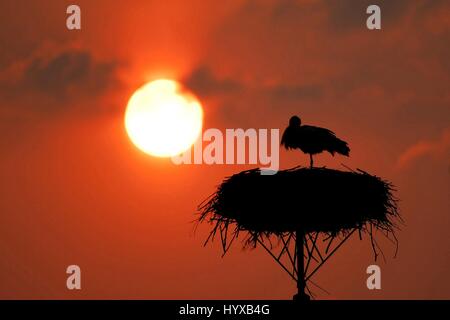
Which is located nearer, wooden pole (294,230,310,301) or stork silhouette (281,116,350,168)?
wooden pole (294,230,310,301)

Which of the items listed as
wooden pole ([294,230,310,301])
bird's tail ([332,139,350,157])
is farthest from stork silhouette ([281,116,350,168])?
wooden pole ([294,230,310,301])

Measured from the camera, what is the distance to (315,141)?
Answer: 909 inches

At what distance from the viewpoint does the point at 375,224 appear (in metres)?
20.6

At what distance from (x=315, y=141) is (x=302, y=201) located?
124 inches

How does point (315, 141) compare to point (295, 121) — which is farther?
point (295, 121)

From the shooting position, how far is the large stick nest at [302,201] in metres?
20.1

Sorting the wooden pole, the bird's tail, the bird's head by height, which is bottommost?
the wooden pole

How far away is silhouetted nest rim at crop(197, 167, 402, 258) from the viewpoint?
20.1 meters

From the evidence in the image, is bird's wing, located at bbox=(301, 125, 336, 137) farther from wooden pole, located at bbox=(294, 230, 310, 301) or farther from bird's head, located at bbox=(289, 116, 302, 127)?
wooden pole, located at bbox=(294, 230, 310, 301)

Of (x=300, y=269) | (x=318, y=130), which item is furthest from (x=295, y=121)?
(x=300, y=269)

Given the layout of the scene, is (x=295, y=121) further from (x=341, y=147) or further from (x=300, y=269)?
(x=300, y=269)

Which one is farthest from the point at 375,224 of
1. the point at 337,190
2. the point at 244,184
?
the point at 244,184
